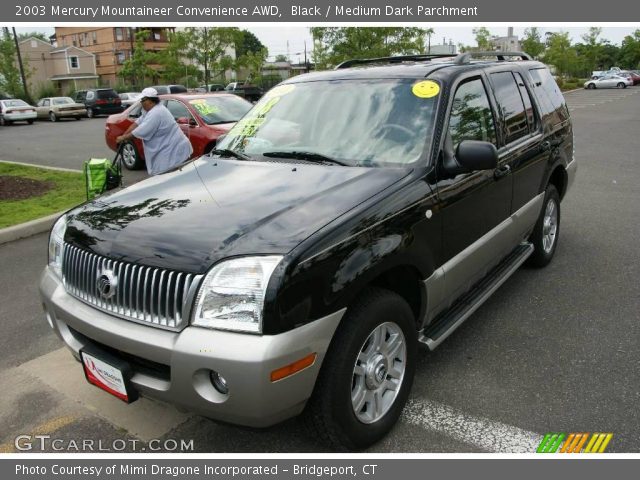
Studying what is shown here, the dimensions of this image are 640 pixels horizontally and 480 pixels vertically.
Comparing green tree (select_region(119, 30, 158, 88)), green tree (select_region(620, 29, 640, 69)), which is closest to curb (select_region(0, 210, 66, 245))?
green tree (select_region(119, 30, 158, 88))

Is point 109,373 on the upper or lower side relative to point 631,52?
lower

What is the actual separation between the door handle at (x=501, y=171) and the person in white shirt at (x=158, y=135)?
177 inches

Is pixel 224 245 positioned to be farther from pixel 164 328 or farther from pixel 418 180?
pixel 418 180

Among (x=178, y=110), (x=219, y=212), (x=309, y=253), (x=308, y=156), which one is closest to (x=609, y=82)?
(x=178, y=110)

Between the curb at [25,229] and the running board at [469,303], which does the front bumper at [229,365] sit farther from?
the curb at [25,229]

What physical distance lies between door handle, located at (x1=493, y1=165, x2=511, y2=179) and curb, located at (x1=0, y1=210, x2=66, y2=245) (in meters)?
5.34

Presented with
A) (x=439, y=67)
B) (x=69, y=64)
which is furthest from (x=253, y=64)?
(x=439, y=67)

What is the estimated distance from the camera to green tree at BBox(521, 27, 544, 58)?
5681 cm

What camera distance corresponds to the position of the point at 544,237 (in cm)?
512

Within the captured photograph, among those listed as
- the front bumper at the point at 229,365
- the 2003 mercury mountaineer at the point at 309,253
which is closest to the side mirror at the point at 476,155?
the 2003 mercury mountaineer at the point at 309,253

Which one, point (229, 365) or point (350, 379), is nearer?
point (229, 365)

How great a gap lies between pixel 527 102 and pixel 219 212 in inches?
122

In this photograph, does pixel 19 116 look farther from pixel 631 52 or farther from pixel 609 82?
pixel 631 52
